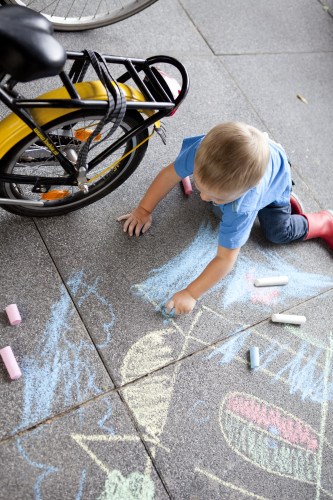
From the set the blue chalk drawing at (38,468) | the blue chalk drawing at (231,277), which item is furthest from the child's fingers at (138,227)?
the blue chalk drawing at (38,468)

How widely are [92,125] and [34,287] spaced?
62 centimetres

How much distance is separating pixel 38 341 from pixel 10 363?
0.41 ft

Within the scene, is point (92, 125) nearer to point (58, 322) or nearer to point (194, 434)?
point (58, 322)

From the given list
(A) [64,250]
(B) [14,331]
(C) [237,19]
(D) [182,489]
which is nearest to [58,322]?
(B) [14,331]

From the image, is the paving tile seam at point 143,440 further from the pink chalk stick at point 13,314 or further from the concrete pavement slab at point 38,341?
the pink chalk stick at point 13,314

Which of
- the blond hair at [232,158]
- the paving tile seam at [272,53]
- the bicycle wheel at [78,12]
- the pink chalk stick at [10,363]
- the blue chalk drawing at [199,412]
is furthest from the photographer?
the paving tile seam at [272,53]

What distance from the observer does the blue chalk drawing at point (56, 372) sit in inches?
56.9

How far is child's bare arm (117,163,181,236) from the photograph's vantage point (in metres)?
1.67

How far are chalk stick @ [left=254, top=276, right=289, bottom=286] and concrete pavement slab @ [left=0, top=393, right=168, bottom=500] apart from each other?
2.47 ft

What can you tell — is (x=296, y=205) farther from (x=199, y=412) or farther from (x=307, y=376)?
(x=199, y=412)

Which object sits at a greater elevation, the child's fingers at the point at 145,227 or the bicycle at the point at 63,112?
the bicycle at the point at 63,112

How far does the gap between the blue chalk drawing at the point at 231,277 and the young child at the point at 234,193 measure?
0.33 ft

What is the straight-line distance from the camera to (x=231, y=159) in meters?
1.21

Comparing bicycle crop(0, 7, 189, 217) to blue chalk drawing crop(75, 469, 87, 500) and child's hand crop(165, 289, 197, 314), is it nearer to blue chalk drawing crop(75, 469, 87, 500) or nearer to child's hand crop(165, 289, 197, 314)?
child's hand crop(165, 289, 197, 314)
